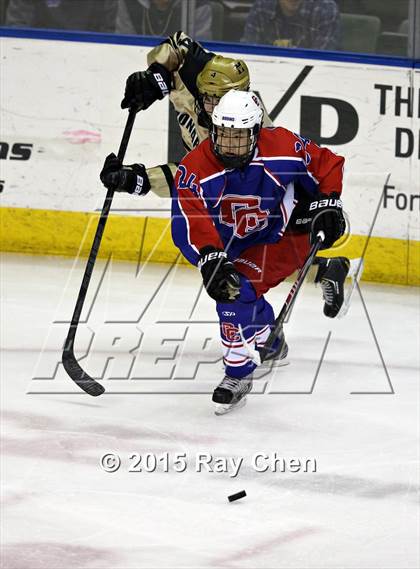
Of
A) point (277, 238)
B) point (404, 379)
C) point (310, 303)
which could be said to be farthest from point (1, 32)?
point (404, 379)

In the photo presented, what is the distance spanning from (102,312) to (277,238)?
1297 millimetres

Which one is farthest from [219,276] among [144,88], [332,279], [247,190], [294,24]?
[294,24]

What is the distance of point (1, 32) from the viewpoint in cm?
625

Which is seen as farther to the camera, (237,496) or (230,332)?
(230,332)

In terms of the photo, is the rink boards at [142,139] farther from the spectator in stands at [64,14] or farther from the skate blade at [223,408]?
the skate blade at [223,408]

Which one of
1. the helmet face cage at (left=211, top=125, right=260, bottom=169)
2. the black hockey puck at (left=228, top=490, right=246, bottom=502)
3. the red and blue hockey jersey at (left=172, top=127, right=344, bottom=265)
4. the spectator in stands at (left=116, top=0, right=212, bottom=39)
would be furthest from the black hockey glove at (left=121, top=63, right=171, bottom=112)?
the black hockey puck at (left=228, top=490, right=246, bottom=502)

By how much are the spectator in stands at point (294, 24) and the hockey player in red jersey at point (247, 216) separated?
1.77m

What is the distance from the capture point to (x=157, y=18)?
6.12 m

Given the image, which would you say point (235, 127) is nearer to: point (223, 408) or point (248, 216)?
point (248, 216)

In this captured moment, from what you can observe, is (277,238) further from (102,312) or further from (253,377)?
(102,312)

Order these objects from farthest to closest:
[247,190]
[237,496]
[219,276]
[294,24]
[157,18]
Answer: [157,18]
[294,24]
[247,190]
[219,276]
[237,496]

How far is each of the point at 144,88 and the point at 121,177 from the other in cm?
36

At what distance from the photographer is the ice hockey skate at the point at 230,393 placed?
13.7ft

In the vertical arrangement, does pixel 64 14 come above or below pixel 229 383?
above
